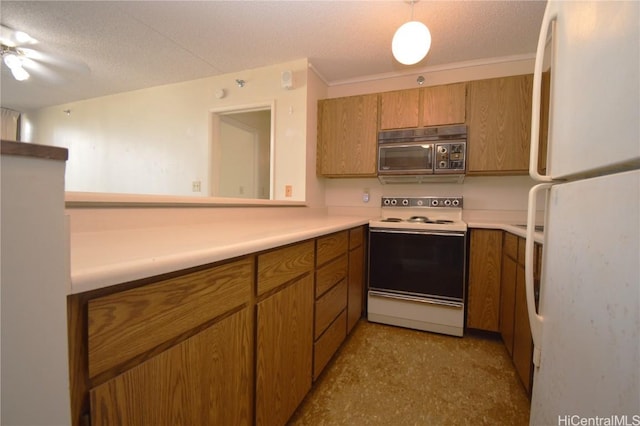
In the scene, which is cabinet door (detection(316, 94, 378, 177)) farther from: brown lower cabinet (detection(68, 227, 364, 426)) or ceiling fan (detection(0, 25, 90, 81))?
ceiling fan (detection(0, 25, 90, 81))

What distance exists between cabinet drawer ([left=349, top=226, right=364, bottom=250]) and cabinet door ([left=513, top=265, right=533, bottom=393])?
101cm

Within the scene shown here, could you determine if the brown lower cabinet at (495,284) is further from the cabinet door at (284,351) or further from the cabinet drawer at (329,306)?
the cabinet door at (284,351)

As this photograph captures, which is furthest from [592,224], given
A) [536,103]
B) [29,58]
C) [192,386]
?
[29,58]

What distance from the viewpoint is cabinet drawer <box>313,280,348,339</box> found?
135 centimetres

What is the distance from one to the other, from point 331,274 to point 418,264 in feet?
2.96

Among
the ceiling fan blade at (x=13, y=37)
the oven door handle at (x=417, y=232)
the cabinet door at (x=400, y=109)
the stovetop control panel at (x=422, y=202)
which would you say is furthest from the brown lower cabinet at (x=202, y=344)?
the ceiling fan blade at (x=13, y=37)

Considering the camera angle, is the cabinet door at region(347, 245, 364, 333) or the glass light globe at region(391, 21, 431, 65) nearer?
the glass light globe at region(391, 21, 431, 65)

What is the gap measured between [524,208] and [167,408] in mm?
2787

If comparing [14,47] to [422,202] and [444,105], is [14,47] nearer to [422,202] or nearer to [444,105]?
[444,105]

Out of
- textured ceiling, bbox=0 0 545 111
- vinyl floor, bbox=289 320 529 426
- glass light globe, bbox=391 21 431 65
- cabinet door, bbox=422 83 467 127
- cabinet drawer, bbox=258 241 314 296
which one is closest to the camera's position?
cabinet drawer, bbox=258 241 314 296

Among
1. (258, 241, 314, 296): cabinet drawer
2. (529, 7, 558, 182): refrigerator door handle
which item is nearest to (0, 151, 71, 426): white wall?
(258, 241, 314, 296): cabinet drawer

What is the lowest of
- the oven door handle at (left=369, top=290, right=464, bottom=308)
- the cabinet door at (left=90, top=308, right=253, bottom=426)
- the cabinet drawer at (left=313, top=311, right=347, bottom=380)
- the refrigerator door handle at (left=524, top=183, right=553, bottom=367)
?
the cabinet drawer at (left=313, top=311, right=347, bottom=380)

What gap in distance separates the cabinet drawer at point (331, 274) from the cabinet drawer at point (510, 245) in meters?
1.05

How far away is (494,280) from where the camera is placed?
194 centimetres
